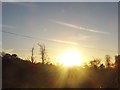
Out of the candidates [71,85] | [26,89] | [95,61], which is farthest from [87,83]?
[95,61]

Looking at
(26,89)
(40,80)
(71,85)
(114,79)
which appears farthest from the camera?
(114,79)

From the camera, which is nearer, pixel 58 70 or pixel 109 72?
pixel 58 70

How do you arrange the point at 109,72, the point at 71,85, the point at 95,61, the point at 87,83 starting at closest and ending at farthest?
the point at 71,85
the point at 87,83
the point at 109,72
the point at 95,61

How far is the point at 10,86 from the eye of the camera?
2903cm

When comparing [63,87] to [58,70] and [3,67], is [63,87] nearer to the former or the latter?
[58,70]

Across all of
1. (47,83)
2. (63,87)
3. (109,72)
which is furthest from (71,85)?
(109,72)

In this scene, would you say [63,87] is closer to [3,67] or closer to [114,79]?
[3,67]

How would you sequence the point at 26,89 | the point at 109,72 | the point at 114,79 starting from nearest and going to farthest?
the point at 26,89, the point at 114,79, the point at 109,72

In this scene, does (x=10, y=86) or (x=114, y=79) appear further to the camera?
(x=114, y=79)

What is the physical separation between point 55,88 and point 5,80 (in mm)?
5966

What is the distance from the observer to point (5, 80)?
95.8 feet

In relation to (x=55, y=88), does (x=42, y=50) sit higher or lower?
higher

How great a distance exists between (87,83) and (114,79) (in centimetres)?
1213

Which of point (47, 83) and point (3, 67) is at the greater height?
Answer: point (3, 67)
